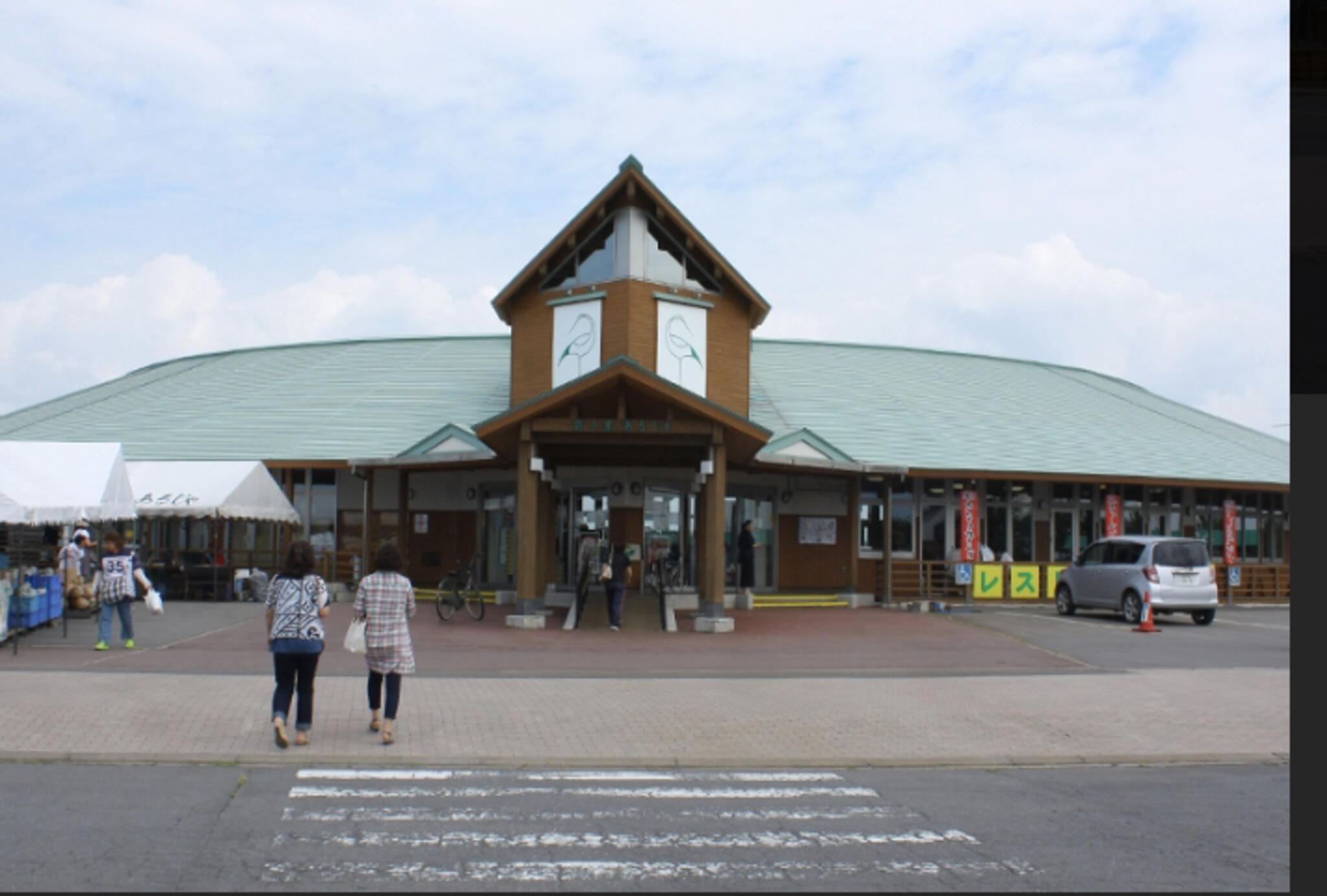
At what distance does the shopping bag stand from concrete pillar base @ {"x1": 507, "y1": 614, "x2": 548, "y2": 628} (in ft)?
33.4

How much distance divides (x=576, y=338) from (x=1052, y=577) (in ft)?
41.5

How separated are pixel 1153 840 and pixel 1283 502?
101 feet

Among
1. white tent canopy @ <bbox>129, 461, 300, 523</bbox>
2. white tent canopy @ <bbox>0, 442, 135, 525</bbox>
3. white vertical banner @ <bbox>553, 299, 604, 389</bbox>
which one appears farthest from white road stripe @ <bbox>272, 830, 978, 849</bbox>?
white tent canopy @ <bbox>129, 461, 300, 523</bbox>

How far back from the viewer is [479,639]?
1848 cm

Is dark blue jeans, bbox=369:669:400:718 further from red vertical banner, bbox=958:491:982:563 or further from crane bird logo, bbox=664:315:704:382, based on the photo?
red vertical banner, bbox=958:491:982:563

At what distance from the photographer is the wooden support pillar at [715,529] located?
2003 centimetres

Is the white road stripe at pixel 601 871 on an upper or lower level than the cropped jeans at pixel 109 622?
lower

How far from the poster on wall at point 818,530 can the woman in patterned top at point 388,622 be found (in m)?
18.3

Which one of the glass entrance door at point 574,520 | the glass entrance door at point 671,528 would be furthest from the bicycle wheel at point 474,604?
the glass entrance door at point 671,528

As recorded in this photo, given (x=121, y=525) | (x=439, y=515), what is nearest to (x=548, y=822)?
(x=439, y=515)

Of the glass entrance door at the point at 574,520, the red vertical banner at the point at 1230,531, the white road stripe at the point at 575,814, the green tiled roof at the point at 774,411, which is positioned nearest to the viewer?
the white road stripe at the point at 575,814

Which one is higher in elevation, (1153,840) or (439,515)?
(439,515)

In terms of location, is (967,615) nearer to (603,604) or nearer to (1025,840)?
(603,604)

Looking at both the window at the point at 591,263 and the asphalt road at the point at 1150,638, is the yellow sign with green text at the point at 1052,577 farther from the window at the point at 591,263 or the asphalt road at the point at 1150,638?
the window at the point at 591,263
